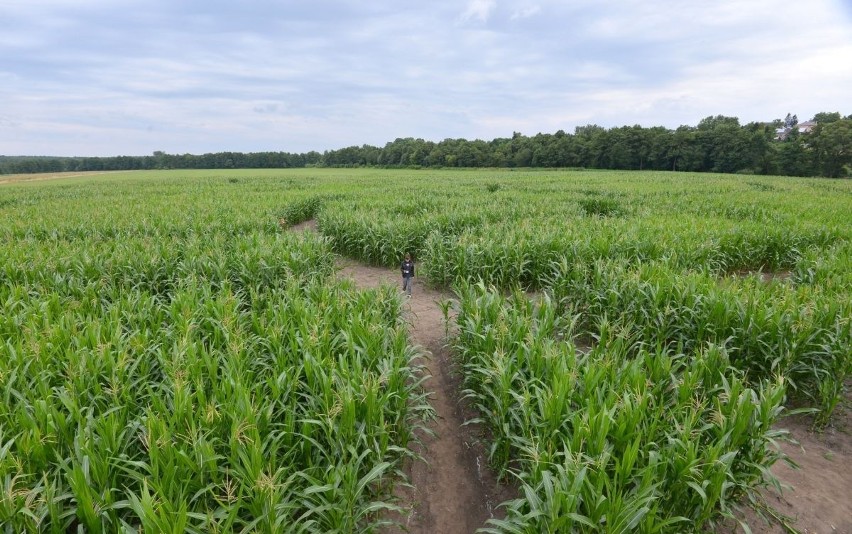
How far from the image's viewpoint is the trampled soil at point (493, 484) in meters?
3.41

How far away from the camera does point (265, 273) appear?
314 inches

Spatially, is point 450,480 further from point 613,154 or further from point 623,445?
point 613,154

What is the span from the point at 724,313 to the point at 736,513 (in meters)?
2.67

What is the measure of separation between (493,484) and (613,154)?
72.4 m

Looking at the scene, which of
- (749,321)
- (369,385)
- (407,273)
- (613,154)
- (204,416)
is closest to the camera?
(204,416)

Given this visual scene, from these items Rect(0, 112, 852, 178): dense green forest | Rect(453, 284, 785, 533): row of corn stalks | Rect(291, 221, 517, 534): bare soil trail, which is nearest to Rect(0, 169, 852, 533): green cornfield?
Rect(453, 284, 785, 533): row of corn stalks

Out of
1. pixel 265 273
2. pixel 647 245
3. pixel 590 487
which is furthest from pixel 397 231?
pixel 590 487

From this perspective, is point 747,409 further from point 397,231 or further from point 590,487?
point 397,231

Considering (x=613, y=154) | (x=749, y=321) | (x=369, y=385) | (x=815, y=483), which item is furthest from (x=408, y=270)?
(x=613, y=154)

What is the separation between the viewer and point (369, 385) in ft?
11.3

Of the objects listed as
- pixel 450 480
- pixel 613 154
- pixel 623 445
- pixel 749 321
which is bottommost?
pixel 450 480

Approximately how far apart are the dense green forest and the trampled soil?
67904mm

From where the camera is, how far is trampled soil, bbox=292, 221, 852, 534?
3.41m

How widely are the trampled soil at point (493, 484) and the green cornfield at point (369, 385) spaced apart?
0.23 metres
